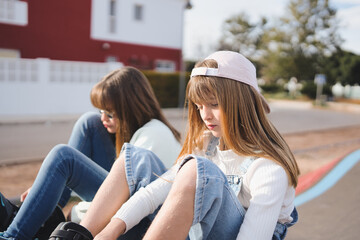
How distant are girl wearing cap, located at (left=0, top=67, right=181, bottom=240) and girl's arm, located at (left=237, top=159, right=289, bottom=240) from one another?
629 millimetres

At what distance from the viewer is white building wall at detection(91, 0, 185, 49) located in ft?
55.4

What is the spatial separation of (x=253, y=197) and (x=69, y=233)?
845 millimetres

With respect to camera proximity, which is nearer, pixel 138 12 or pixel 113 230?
pixel 113 230

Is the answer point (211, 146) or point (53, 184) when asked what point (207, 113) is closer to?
point (211, 146)

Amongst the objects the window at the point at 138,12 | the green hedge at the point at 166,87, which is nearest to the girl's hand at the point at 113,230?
the green hedge at the point at 166,87

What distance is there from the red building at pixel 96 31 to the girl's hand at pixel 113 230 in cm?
1366

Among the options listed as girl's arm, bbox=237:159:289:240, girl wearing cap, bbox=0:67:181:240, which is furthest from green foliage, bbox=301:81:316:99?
girl's arm, bbox=237:159:289:240

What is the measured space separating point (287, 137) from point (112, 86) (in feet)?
23.6

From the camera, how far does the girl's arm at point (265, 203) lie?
156 centimetres

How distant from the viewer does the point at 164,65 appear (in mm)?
19609

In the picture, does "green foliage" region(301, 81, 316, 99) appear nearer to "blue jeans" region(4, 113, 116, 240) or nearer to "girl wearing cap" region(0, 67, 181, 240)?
"girl wearing cap" region(0, 67, 181, 240)

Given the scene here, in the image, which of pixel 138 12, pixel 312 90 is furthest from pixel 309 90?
pixel 138 12

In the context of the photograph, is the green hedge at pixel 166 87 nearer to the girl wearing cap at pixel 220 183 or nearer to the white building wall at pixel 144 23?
the white building wall at pixel 144 23

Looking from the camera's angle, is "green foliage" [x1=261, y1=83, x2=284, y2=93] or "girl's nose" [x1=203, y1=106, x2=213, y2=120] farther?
"green foliage" [x1=261, y1=83, x2=284, y2=93]
